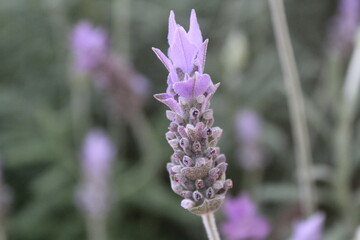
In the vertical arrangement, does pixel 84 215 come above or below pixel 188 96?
above

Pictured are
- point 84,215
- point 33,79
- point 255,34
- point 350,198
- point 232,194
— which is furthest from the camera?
point 255,34

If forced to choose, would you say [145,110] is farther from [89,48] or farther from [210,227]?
[210,227]

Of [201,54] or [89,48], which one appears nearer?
[201,54]

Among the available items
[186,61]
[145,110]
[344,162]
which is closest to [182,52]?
[186,61]

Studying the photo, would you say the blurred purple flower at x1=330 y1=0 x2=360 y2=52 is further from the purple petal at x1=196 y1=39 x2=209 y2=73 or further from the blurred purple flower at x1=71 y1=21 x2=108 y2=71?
the purple petal at x1=196 y1=39 x2=209 y2=73

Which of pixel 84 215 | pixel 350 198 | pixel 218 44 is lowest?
pixel 350 198

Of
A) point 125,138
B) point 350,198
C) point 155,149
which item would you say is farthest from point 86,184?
point 350,198

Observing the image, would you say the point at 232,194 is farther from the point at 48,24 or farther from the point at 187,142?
the point at 187,142
